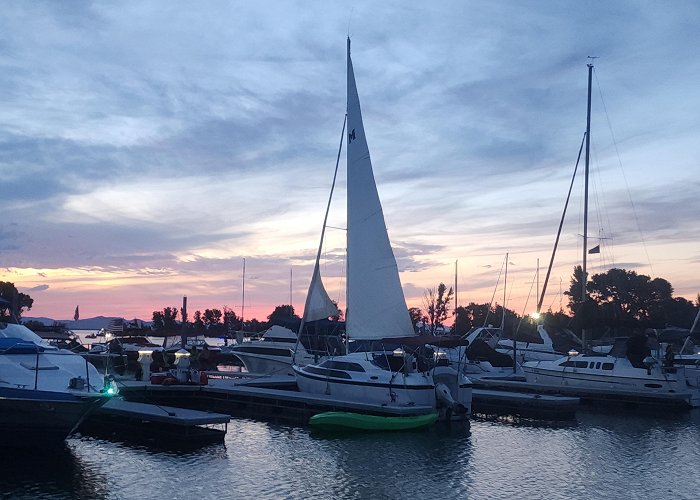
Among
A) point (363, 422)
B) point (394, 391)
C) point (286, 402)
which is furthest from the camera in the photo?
point (286, 402)

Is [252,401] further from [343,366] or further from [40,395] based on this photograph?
[40,395]

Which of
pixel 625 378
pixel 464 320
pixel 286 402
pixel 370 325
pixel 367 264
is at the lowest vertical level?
pixel 286 402

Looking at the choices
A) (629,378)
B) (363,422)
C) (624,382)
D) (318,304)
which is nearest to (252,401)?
(318,304)

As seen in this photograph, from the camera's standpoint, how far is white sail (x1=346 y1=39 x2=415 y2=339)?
91.9 feet

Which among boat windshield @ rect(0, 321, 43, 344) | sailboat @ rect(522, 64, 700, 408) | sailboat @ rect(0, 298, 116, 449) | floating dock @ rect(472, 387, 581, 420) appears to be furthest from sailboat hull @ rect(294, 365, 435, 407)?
sailboat @ rect(522, 64, 700, 408)

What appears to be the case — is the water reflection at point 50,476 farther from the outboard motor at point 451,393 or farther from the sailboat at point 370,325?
the outboard motor at point 451,393

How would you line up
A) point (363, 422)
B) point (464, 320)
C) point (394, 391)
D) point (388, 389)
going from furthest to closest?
point (464, 320)
point (388, 389)
point (394, 391)
point (363, 422)

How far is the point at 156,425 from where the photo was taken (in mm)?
22266

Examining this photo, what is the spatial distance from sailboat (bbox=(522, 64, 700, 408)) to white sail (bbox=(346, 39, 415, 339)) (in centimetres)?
1146

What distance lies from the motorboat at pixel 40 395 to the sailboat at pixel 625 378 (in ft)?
75.6

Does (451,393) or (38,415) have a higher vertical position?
(451,393)

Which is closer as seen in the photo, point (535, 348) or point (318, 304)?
point (318, 304)

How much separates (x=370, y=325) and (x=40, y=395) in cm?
1337

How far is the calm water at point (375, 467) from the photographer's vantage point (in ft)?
54.2
